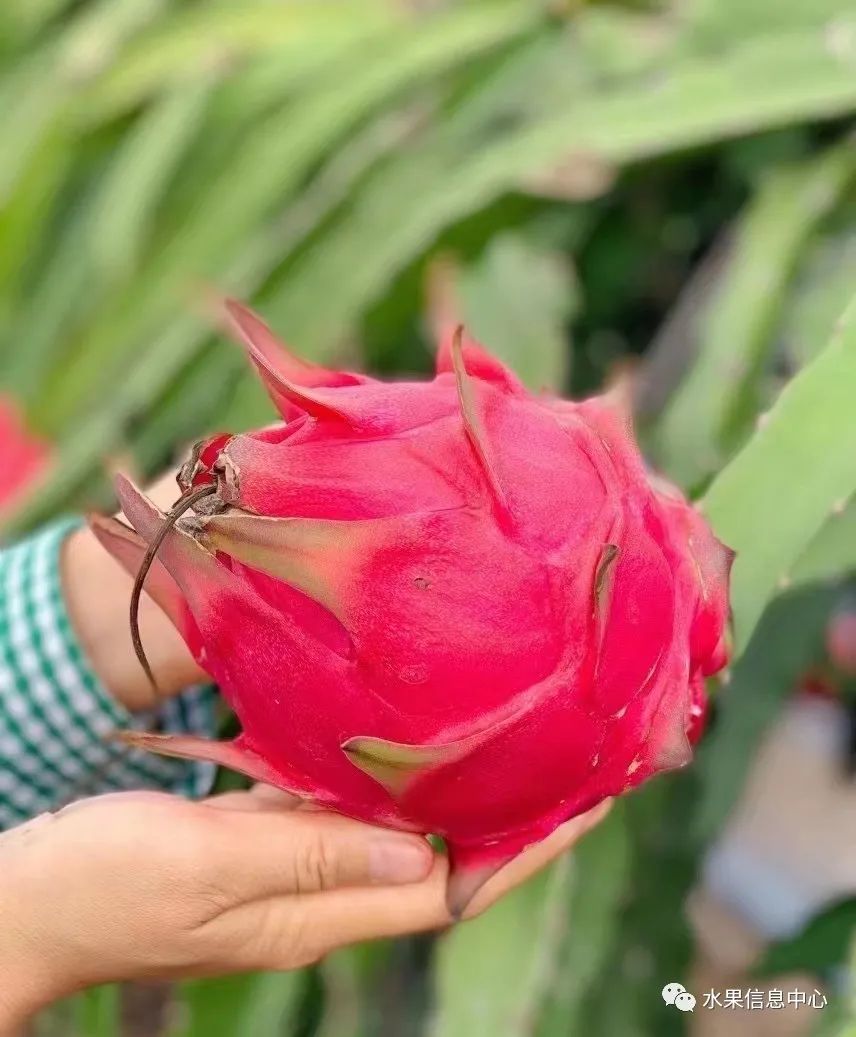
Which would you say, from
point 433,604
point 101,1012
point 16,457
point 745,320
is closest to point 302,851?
point 433,604

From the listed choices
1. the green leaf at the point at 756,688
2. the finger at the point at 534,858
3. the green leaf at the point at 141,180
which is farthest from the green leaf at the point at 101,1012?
the green leaf at the point at 141,180

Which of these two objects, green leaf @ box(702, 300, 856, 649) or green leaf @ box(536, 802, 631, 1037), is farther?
green leaf @ box(536, 802, 631, 1037)

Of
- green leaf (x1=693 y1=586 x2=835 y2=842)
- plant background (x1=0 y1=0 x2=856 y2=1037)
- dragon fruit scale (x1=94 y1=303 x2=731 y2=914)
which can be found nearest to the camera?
dragon fruit scale (x1=94 y1=303 x2=731 y2=914)

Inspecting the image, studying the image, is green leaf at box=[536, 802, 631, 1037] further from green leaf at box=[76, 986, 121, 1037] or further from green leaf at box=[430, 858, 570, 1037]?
green leaf at box=[76, 986, 121, 1037]

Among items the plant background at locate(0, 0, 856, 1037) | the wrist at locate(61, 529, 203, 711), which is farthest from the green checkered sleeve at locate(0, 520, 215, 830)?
the plant background at locate(0, 0, 856, 1037)

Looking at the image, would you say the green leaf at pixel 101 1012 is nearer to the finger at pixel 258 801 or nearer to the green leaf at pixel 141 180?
the finger at pixel 258 801
